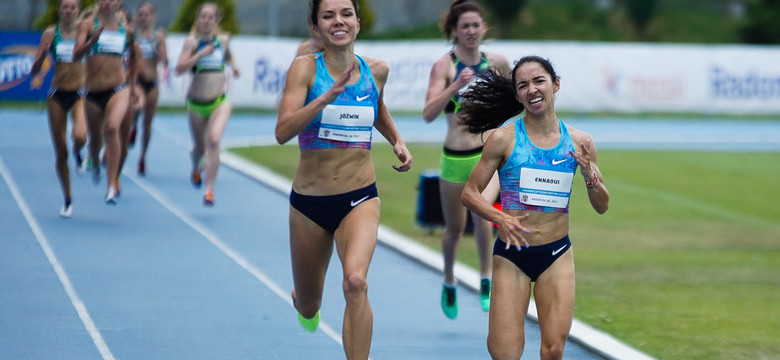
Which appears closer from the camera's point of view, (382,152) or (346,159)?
(346,159)

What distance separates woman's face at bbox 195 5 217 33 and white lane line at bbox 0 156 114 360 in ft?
9.90

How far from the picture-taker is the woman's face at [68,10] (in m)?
12.7

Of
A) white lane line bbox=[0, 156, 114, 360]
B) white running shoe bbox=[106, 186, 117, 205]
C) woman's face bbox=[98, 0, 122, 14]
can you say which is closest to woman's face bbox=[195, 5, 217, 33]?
woman's face bbox=[98, 0, 122, 14]

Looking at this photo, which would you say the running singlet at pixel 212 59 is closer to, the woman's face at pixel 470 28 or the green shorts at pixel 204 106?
the green shorts at pixel 204 106

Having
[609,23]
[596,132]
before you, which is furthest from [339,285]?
[609,23]

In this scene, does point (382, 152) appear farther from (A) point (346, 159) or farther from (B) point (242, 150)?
(A) point (346, 159)

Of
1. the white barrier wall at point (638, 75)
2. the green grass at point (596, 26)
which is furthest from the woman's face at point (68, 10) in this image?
the green grass at point (596, 26)

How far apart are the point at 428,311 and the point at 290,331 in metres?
1.37

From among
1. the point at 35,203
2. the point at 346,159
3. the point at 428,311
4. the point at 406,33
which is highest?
the point at 346,159

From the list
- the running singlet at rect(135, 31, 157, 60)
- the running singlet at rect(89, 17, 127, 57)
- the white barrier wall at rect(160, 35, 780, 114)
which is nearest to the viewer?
the running singlet at rect(89, 17, 127, 57)

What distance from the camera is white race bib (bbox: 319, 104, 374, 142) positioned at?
639cm

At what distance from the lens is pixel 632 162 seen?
76.0 ft

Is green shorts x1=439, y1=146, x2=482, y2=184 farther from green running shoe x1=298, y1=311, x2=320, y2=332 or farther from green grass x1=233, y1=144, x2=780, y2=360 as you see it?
green running shoe x1=298, y1=311, x2=320, y2=332

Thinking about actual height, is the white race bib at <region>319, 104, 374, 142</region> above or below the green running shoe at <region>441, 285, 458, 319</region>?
above
